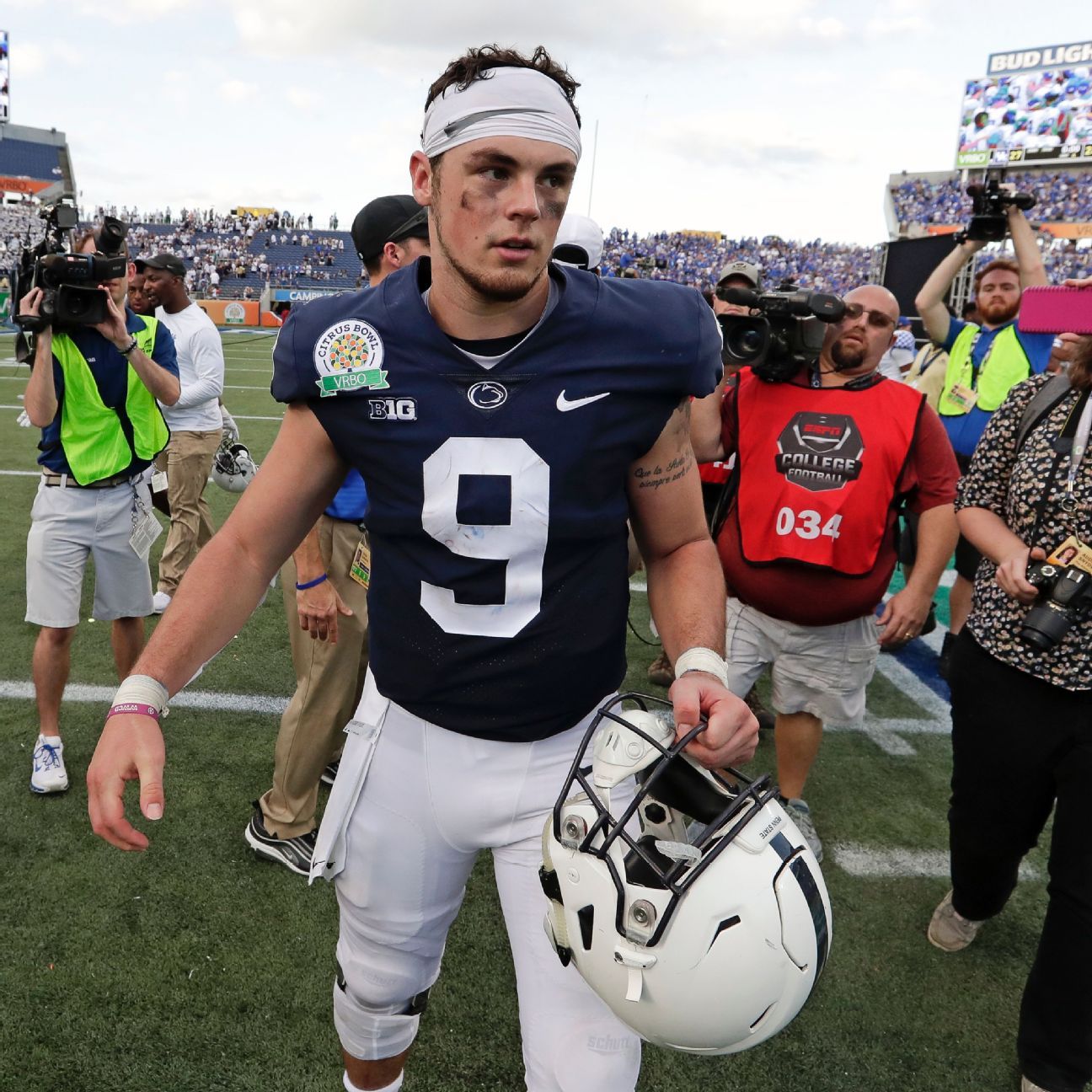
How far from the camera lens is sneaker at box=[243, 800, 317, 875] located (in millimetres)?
3121

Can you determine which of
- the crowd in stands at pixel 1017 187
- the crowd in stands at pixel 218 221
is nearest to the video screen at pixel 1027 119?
the crowd in stands at pixel 1017 187

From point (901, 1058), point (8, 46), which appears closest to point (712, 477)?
point (901, 1058)

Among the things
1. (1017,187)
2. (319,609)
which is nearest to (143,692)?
(319,609)

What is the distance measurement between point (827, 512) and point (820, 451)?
0.21m

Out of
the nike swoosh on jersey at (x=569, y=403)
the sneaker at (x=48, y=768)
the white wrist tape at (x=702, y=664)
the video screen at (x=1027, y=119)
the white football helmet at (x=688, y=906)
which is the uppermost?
the video screen at (x=1027, y=119)

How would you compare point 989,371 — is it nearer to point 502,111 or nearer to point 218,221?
point 502,111

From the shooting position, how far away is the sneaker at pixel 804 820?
132 inches

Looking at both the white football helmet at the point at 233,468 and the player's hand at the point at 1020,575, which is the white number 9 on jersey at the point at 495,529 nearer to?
the player's hand at the point at 1020,575

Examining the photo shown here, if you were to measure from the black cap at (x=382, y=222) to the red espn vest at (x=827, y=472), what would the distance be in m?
1.43

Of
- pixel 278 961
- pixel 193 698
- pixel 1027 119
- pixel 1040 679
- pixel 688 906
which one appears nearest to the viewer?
pixel 688 906

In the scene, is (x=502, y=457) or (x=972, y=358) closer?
(x=502, y=457)

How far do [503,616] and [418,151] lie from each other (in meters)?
0.95

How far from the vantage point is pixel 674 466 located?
6.11ft

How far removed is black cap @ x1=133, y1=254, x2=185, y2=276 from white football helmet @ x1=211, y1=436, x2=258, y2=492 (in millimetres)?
1128
